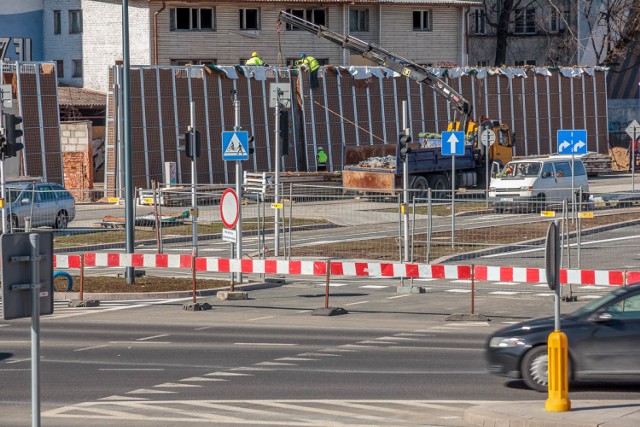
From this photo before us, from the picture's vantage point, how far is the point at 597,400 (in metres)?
13.9

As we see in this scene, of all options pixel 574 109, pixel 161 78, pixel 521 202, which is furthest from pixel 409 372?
pixel 574 109

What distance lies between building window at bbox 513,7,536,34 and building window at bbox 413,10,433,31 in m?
7.59

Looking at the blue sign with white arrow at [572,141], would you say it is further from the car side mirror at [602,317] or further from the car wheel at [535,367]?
the car wheel at [535,367]

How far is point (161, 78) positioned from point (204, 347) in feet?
111

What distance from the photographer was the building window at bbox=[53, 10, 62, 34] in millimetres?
68688

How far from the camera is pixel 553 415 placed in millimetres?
12531

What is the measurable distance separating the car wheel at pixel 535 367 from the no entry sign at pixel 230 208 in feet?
36.6

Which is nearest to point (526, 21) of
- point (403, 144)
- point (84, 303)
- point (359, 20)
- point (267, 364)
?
point (359, 20)

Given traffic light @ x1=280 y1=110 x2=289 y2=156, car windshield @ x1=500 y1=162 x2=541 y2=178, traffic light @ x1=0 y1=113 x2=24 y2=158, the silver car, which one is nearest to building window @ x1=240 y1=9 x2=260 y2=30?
car windshield @ x1=500 y1=162 x2=541 y2=178

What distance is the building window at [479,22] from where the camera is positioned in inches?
2953

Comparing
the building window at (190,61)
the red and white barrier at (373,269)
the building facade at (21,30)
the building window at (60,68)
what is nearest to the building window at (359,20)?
the building window at (190,61)

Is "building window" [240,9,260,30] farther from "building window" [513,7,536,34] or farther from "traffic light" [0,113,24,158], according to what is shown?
"traffic light" [0,113,24,158]

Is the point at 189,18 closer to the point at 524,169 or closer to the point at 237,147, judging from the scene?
the point at 524,169

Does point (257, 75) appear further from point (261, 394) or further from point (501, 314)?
point (261, 394)
